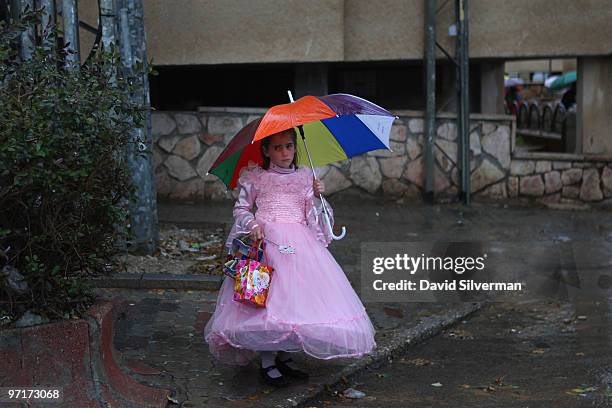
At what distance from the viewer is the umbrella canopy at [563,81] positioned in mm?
25727

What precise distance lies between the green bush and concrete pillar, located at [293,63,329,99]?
8146 millimetres

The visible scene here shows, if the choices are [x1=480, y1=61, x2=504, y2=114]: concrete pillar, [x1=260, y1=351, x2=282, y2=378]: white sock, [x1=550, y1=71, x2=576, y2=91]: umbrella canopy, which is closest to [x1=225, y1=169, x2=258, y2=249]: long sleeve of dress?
[x1=260, y1=351, x2=282, y2=378]: white sock

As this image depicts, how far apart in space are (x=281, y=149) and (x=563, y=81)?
865 inches

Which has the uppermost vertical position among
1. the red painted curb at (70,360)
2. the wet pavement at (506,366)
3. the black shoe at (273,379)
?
the red painted curb at (70,360)

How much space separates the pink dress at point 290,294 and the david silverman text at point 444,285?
2870mm

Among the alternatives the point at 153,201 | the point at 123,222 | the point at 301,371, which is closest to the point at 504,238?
the point at 153,201

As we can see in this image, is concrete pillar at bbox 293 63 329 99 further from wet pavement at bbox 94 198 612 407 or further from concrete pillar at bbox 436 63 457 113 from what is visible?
wet pavement at bbox 94 198 612 407

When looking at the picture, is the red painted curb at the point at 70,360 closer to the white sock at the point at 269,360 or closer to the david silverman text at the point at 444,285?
the white sock at the point at 269,360

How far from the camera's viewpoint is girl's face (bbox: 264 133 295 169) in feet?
19.0

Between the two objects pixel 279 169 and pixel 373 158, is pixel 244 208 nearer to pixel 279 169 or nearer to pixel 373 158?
pixel 279 169

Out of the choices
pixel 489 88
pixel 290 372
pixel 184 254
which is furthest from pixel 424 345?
pixel 489 88

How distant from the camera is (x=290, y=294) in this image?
18.2 feet

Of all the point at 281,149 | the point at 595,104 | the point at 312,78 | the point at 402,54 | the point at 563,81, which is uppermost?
the point at 563,81

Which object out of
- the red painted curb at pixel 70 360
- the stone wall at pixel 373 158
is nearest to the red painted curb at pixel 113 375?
the red painted curb at pixel 70 360
